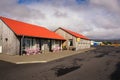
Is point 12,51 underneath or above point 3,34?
underneath

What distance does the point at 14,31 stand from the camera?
18.4 m

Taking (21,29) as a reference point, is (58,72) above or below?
below

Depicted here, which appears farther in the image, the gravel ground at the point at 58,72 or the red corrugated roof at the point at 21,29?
the red corrugated roof at the point at 21,29

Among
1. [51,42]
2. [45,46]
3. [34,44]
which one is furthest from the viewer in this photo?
[51,42]

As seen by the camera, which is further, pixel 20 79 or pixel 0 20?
pixel 0 20

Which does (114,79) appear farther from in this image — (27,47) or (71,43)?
(71,43)

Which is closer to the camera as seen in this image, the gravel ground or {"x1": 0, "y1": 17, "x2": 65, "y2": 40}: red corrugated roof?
the gravel ground

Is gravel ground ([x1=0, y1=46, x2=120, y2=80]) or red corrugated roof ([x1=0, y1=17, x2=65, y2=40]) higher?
red corrugated roof ([x1=0, y1=17, x2=65, y2=40])

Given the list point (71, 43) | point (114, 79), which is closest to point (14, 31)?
point (114, 79)

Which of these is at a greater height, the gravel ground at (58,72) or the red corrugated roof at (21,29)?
Answer: the red corrugated roof at (21,29)

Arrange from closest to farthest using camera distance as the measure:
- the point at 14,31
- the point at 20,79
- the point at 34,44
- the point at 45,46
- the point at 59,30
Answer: the point at 20,79 → the point at 14,31 → the point at 34,44 → the point at 45,46 → the point at 59,30

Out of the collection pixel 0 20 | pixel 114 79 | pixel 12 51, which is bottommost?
pixel 114 79

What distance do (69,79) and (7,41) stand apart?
1452cm

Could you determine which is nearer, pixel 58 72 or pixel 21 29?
pixel 58 72
